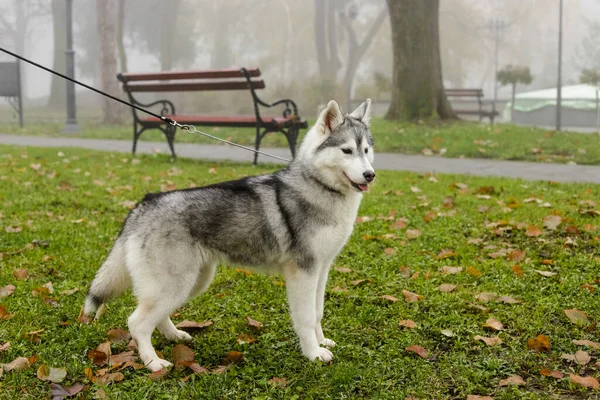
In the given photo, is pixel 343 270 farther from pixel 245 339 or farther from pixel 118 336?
pixel 118 336

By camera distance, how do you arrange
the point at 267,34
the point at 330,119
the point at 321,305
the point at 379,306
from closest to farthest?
the point at 330,119, the point at 321,305, the point at 379,306, the point at 267,34

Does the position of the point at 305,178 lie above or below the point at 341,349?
above

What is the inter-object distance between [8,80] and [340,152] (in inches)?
842

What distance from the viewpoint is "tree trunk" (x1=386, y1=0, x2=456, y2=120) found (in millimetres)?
14891

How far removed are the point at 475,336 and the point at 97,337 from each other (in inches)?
89.5

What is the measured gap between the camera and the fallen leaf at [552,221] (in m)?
5.73

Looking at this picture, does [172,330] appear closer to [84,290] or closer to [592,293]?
[84,290]

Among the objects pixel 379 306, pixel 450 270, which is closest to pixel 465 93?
pixel 450 270

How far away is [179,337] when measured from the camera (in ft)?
12.3

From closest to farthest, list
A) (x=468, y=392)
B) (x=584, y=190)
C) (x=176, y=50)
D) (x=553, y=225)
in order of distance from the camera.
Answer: (x=468, y=392), (x=553, y=225), (x=584, y=190), (x=176, y=50)

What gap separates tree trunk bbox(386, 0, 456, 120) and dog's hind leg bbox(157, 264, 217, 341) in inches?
466

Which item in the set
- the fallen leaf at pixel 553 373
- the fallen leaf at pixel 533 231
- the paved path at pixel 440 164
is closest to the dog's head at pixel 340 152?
the fallen leaf at pixel 553 373

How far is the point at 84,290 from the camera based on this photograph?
176 inches

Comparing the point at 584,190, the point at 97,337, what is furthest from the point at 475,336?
the point at 584,190
